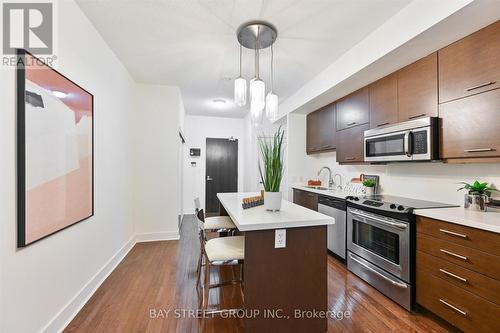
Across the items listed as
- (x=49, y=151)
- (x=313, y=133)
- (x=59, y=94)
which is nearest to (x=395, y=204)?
(x=313, y=133)

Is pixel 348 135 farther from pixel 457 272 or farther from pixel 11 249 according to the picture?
pixel 11 249

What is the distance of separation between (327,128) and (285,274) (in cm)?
282

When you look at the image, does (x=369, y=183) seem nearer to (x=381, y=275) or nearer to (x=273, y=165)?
(x=381, y=275)

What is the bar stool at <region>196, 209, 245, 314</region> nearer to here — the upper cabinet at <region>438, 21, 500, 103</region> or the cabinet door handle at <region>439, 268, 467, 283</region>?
the cabinet door handle at <region>439, 268, 467, 283</region>

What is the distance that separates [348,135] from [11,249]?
140 inches

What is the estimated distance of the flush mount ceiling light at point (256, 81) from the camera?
222 centimetres

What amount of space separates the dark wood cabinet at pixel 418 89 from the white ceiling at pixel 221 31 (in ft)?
1.88

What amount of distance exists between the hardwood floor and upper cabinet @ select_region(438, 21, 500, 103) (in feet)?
6.20

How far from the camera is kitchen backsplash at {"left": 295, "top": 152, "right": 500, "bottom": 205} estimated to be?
2.03 meters

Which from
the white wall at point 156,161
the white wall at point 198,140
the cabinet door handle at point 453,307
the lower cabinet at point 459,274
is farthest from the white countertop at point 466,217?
the white wall at point 198,140

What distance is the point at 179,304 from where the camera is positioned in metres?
2.08

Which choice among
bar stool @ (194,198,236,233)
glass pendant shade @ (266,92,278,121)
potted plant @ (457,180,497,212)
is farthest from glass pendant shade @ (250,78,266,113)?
potted plant @ (457,180,497,212)

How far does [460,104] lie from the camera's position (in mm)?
1884

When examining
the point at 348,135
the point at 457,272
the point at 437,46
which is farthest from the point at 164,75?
the point at 457,272
